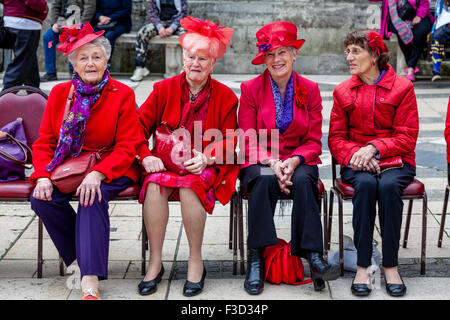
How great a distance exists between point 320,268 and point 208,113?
1.09 meters

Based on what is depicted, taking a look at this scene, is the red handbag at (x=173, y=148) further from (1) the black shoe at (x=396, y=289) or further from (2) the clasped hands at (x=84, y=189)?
(1) the black shoe at (x=396, y=289)

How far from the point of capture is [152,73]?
1052 centimetres

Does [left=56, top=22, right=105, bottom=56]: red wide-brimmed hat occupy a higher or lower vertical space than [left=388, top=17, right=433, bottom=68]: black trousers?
higher

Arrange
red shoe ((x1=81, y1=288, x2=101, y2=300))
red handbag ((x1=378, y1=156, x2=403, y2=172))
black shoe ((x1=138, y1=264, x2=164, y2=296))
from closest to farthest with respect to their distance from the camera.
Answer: red shoe ((x1=81, y1=288, x2=101, y2=300)) → black shoe ((x1=138, y1=264, x2=164, y2=296)) → red handbag ((x1=378, y1=156, x2=403, y2=172))

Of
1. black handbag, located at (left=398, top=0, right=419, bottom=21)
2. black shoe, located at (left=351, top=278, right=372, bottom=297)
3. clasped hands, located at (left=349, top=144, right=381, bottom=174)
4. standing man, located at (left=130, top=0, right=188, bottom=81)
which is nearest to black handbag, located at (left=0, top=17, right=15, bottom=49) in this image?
standing man, located at (left=130, top=0, right=188, bottom=81)

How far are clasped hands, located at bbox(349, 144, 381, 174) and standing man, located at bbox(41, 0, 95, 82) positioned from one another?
6.24m

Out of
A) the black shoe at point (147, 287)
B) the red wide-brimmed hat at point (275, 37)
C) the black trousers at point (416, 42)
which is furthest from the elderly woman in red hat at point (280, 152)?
the black trousers at point (416, 42)

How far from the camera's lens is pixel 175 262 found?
409 centimetres

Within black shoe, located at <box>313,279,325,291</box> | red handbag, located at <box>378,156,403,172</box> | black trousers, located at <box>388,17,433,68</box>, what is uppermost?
black trousers, located at <box>388,17,433,68</box>

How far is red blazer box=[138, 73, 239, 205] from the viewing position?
3928 mm

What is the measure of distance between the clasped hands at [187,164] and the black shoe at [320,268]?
2.50 ft

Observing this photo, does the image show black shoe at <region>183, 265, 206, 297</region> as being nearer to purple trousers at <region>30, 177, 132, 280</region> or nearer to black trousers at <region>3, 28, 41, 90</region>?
purple trousers at <region>30, 177, 132, 280</region>

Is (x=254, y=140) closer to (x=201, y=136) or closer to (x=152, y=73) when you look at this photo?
(x=201, y=136)
